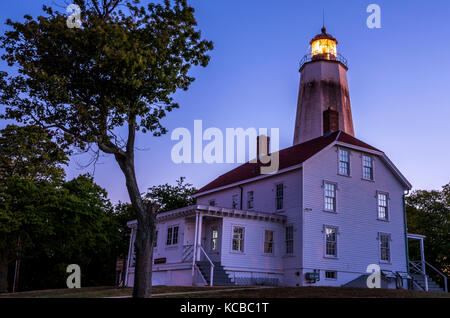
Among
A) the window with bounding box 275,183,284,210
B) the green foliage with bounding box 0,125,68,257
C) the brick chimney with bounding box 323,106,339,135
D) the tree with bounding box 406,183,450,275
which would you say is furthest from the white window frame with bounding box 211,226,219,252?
the tree with bounding box 406,183,450,275

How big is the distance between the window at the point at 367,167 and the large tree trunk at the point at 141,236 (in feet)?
55.1

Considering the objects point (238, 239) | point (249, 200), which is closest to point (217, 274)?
point (238, 239)

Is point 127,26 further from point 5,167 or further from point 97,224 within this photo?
point 97,224

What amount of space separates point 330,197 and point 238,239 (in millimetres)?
5828

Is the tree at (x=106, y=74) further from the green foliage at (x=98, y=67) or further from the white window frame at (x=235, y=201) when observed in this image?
the white window frame at (x=235, y=201)

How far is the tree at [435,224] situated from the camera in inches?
1515

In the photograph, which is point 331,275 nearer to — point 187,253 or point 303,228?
point 303,228

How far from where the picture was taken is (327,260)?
25.8m

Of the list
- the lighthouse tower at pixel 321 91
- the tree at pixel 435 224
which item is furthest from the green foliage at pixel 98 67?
the tree at pixel 435 224

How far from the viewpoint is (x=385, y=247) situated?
2814 centimetres

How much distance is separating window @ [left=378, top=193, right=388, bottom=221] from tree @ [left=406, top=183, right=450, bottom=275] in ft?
38.9

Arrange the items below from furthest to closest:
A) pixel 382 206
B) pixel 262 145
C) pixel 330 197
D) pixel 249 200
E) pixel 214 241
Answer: pixel 262 145 → pixel 249 200 → pixel 382 206 → pixel 330 197 → pixel 214 241
